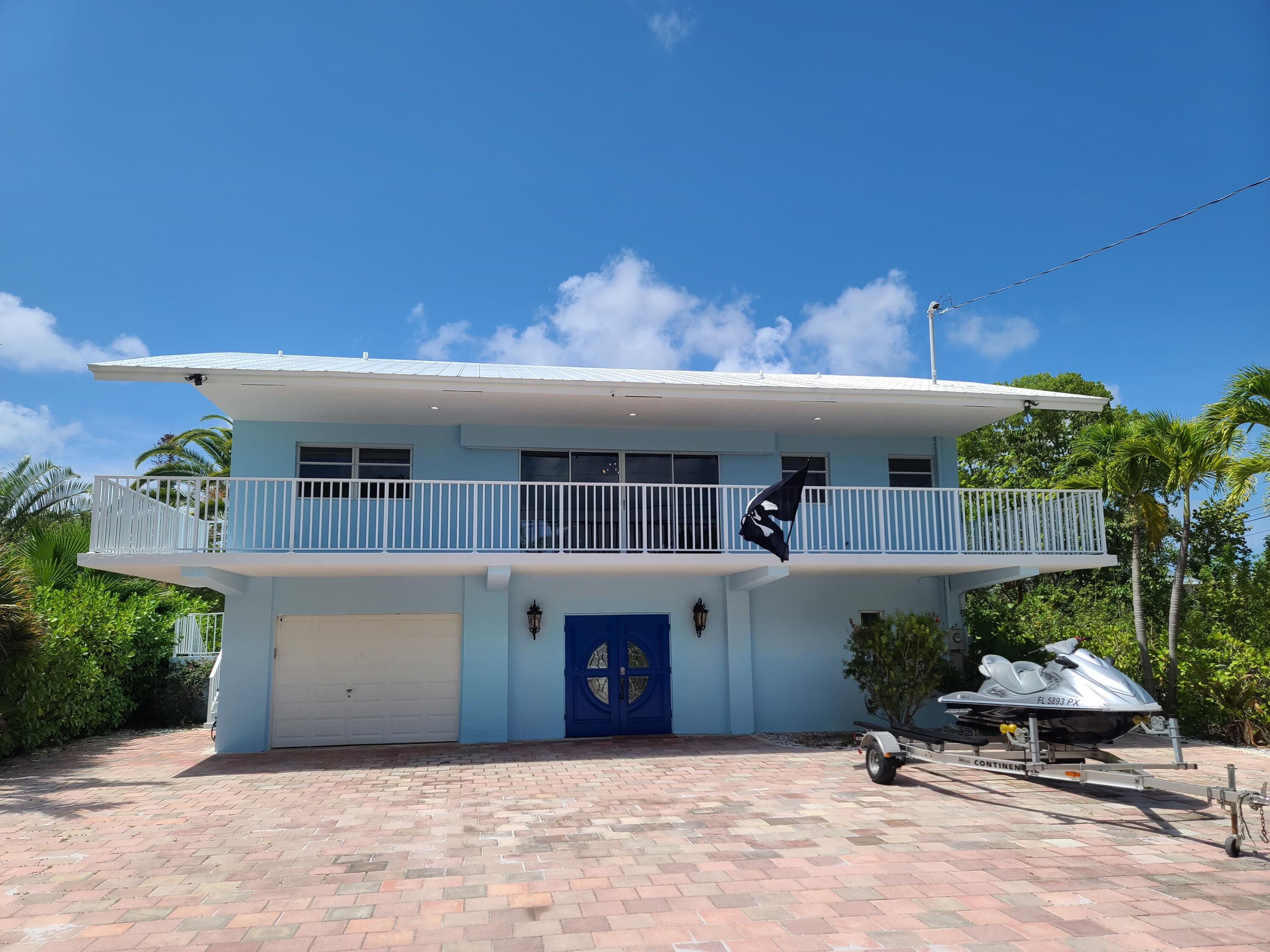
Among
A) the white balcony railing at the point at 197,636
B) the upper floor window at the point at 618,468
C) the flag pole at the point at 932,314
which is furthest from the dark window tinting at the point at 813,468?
the white balcony railing at the point at 197,636

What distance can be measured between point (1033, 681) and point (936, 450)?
22.7 feet

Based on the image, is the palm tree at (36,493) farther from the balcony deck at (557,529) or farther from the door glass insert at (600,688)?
the door glass insert at (600,688)

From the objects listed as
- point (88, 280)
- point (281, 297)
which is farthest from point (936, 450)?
point (88, 280)

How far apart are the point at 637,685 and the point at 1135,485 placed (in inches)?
347

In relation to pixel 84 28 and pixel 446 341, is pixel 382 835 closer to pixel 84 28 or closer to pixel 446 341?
pixel 84 28

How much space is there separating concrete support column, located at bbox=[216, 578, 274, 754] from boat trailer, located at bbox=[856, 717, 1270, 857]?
8.78m

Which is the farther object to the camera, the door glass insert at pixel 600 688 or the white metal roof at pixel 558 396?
the door glass insert at pixel 600 688

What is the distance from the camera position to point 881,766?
9.50 meters

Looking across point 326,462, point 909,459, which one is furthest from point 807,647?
point 326,462

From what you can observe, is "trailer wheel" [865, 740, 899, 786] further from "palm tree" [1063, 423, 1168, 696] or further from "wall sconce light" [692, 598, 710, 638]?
"palm tree" [1063, 423, 1168, 696]

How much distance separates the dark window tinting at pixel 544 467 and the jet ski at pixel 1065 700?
7.27m

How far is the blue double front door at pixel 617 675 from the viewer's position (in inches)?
531

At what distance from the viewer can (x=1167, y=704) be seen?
43.4 feet

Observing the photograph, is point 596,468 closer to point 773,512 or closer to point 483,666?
point 483,666
